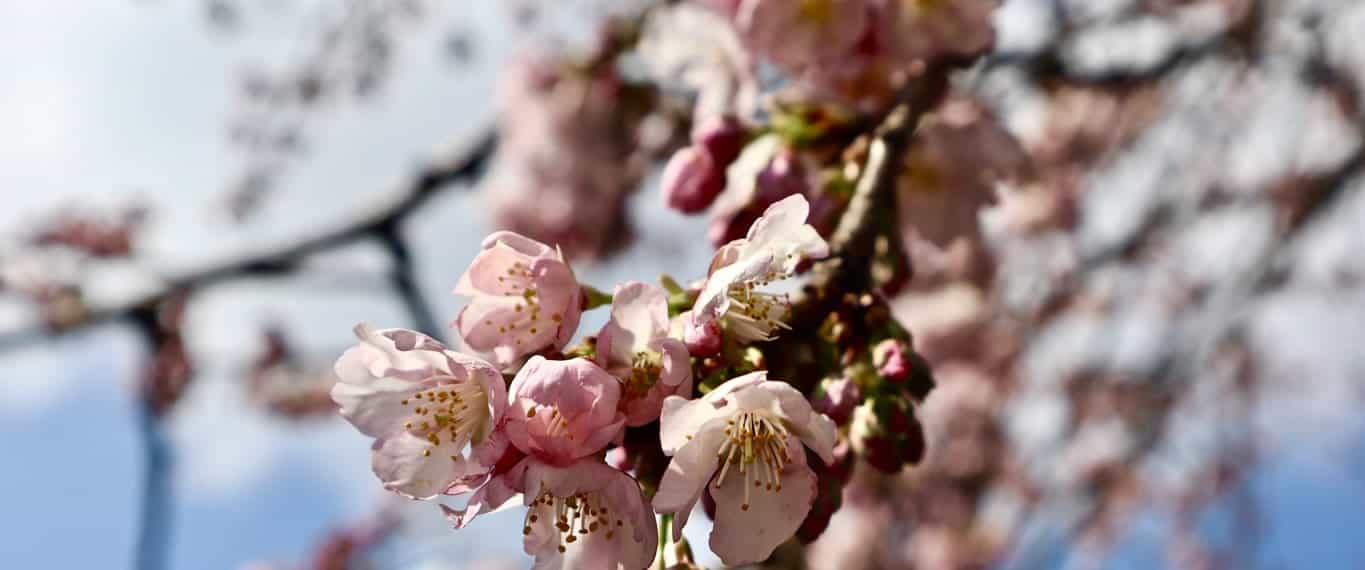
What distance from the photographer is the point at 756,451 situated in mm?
973

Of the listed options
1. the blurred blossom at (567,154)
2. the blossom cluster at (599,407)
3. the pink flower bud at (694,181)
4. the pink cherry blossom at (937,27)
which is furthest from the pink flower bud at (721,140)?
the blurred blossom at (567,154)

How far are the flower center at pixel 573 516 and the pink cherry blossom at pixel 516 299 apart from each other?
14 cm

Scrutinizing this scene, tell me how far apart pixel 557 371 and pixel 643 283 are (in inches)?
4.5

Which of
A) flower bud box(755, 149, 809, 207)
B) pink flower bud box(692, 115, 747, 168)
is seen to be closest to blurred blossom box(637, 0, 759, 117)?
pink flower bud box(692, 115, 747, 168)

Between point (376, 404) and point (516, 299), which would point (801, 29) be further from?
point (376, 404)

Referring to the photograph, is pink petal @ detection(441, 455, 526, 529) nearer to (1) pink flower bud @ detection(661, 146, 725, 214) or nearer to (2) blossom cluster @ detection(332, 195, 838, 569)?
(2) blossom cluster @ detection(332, 195, 838, 569)

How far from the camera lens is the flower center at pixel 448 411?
3.07 ft

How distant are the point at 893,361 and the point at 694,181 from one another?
517 millimetres

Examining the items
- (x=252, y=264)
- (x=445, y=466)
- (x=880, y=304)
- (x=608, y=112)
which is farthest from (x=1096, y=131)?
(x=445, y=466)

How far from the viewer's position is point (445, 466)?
916 mm

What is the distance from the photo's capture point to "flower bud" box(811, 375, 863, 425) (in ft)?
3.13

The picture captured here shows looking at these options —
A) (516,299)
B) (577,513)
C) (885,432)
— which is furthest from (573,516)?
(885,432)

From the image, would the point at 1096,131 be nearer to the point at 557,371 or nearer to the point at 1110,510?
the point at 1110,510

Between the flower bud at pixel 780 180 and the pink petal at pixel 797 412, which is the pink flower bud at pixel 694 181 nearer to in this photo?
the flower bud at pixel 780 180
